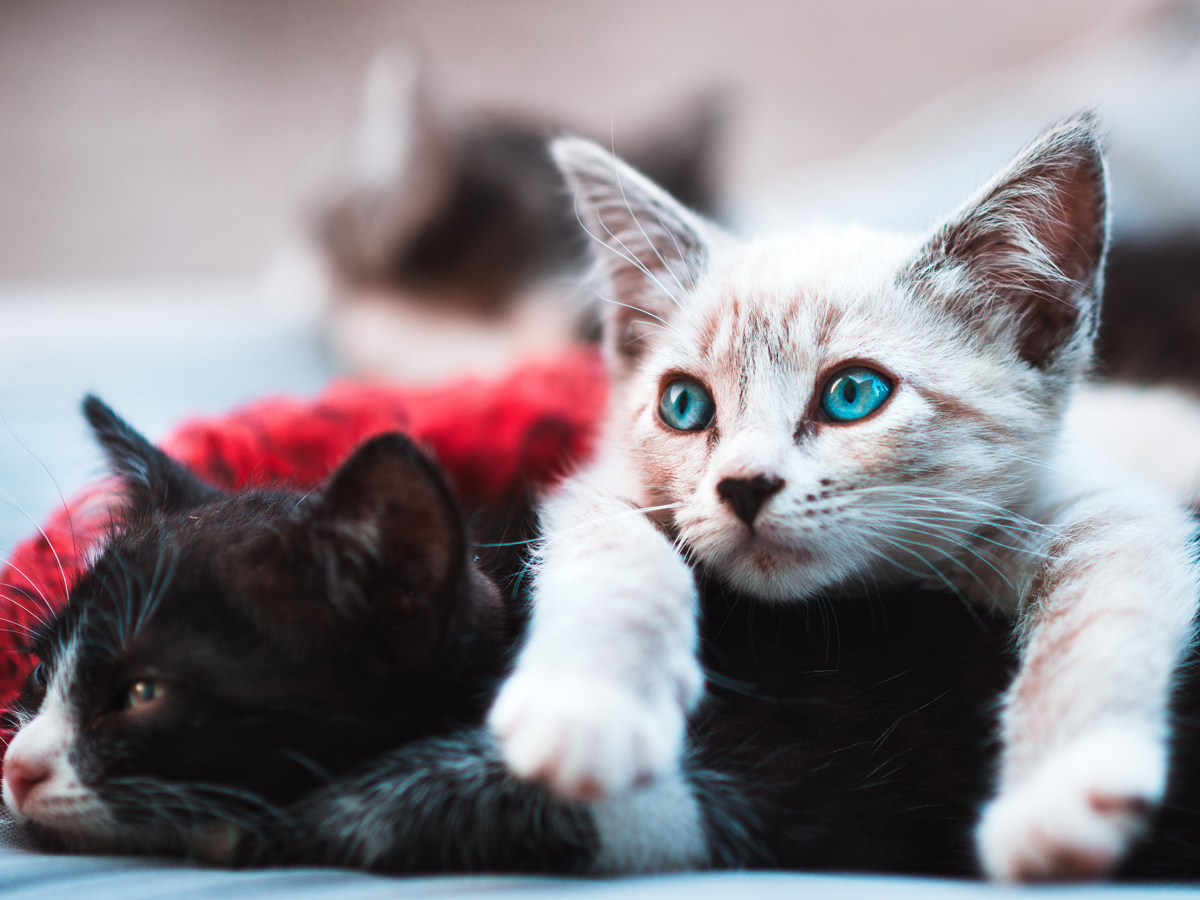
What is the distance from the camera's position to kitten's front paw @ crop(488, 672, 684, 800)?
51 centimetres

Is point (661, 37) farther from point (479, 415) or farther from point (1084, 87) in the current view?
point (479, 415)

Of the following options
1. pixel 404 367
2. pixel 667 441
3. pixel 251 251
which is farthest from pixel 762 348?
pixel 251 251

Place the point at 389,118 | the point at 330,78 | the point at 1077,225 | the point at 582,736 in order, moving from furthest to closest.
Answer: the point at 330,78, the point at 389,118, the point at 1077,225, the point at 582,736

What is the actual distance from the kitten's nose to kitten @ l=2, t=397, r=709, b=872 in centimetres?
23

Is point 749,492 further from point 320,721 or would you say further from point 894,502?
point 320,721

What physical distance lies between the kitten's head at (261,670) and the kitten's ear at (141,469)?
0.52ft

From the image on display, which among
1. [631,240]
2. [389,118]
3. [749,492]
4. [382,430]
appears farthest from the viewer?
[389,118]

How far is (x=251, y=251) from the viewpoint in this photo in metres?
3.02

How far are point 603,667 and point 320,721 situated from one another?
0.21 meters

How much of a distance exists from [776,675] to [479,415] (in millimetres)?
595

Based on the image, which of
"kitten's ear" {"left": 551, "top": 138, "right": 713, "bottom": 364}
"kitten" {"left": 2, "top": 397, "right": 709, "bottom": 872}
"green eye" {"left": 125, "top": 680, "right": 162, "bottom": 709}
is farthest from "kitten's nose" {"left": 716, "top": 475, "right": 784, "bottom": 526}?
"green eye" {"left": 125, "top": 680, "right": 162, "bottom": 709}

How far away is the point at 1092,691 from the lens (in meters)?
0.60

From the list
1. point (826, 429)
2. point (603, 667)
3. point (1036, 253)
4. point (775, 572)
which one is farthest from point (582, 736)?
point (1036, 253)

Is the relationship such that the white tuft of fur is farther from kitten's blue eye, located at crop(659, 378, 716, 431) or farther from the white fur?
the white fur
